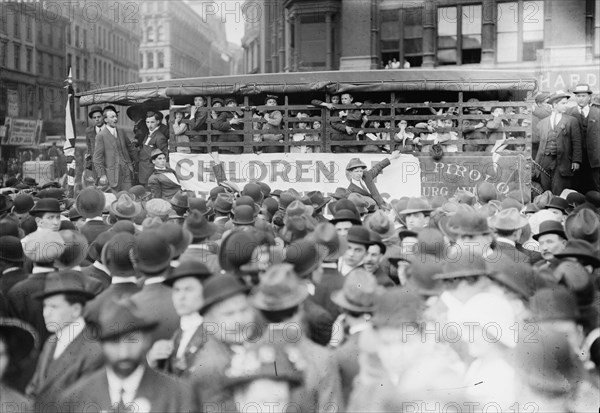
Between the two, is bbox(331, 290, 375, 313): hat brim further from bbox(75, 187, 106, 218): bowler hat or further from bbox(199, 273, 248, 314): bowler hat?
bbox(75, 187, 106, 218): bowler hat

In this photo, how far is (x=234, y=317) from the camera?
4.00 meters

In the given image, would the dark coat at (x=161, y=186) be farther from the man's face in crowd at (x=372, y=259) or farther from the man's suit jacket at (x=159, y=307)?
the man's suit jacket at (x=159, y=307)

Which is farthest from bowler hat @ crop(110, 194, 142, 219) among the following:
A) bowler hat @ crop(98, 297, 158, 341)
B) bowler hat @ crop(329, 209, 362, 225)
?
bowler hat @ crop(98, 297, 158, 341)

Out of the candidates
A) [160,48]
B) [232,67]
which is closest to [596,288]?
[160,48]

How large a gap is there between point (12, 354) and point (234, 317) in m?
1.27

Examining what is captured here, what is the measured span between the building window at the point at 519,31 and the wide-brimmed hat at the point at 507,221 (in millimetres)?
14601

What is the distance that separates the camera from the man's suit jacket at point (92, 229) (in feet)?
21.0

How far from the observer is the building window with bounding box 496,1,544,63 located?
19781 mm

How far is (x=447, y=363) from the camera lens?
13.4 feet

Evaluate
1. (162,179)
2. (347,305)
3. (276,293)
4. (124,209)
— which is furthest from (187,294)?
(162,179)

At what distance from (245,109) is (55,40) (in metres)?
32.8

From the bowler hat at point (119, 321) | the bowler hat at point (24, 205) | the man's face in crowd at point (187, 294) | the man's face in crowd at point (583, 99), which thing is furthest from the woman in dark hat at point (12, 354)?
the man's face in crowd at point (583, 99)

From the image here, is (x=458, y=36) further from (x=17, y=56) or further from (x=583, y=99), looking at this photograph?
(x=17, y=56)

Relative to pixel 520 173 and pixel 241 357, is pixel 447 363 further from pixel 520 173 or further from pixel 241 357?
pixel 520 173
